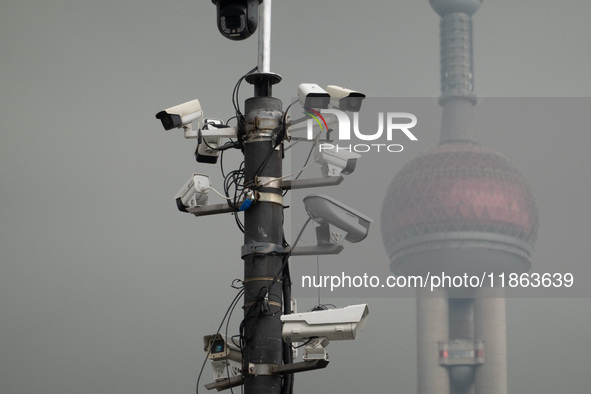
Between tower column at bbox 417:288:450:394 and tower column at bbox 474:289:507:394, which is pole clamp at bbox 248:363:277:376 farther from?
tower column at bbox 417:288:450:394

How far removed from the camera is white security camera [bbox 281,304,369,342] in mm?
10086

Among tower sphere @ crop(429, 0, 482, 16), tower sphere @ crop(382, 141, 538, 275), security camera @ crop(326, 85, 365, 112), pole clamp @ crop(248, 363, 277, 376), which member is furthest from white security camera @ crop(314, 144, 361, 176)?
tower sphere @ crop(429, 0, 482, 16)

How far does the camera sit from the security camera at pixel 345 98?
11.0 m

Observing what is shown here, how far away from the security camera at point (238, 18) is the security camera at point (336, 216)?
214cm

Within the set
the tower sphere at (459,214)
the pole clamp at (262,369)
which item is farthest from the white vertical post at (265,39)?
the tower sphere at (459,214)

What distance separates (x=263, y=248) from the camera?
438 inches

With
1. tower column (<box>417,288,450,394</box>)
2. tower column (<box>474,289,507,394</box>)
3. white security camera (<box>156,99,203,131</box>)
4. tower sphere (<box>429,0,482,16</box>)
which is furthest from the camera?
tower sphere (<box>429,0,482,16</box>)

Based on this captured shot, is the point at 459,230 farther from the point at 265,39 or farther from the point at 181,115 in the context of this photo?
the point at 181,115

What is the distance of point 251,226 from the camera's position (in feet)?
37.2

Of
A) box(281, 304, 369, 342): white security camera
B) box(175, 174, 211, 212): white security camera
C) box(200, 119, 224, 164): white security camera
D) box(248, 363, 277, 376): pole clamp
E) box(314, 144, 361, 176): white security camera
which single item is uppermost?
box(200, 119, 224, 164): white security camera

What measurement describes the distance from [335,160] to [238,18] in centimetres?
210

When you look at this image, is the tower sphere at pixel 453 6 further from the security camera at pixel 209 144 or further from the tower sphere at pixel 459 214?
the security camera at pixel 209 144

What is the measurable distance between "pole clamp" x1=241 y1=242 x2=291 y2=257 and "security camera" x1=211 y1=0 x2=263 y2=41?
2.44 metres

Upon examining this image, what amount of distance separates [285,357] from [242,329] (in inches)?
22.3
